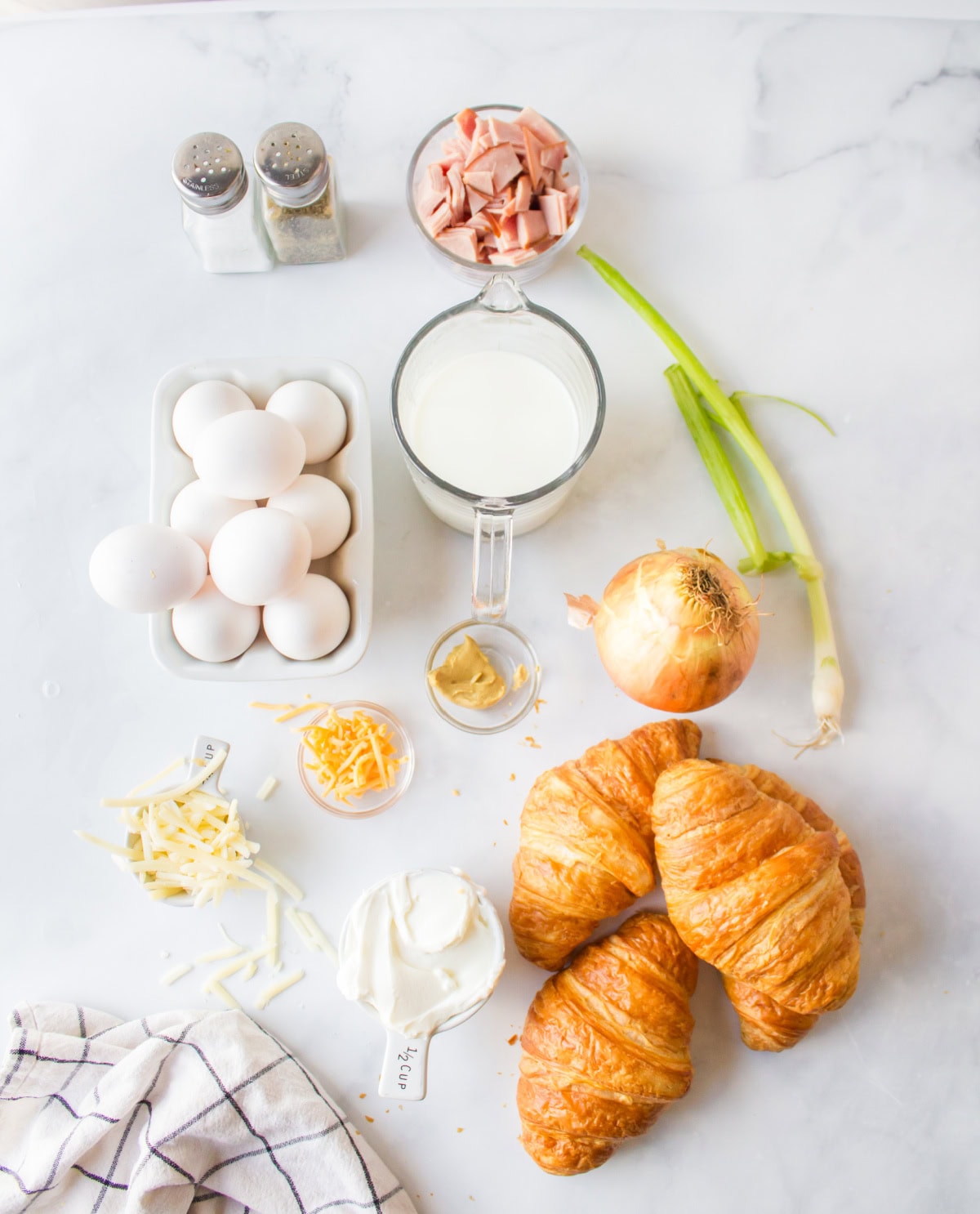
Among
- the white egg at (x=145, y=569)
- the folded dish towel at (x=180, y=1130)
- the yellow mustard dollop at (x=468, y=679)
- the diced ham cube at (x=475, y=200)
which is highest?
the diced ham cube at (x=475, y=200)

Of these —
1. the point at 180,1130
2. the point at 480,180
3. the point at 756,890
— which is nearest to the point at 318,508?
the point at 480,180

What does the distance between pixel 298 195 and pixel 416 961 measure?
109 cm

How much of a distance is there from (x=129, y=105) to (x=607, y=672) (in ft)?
4.06

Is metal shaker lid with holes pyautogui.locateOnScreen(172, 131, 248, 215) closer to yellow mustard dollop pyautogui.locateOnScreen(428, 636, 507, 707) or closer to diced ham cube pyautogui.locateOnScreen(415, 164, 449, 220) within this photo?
diced ham cube pyautogui.locateOnScreen(415, 164, 449, 220)

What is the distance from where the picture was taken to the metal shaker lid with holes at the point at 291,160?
126 cm

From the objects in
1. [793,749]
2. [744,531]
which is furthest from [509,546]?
[793,749]

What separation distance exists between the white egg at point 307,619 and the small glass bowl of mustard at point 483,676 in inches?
7.9

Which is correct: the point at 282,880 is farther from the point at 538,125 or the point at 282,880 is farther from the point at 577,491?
the point at 538,125

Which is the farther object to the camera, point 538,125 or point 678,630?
point 538,125

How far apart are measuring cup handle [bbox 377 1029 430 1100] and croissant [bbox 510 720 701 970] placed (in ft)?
0.69

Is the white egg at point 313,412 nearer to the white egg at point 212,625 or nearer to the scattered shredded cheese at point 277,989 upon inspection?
the white egg at point 212,625

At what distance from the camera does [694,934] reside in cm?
121

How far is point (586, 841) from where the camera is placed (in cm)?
124

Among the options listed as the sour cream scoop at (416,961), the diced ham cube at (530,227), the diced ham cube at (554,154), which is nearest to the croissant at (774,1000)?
the sour cream scoop at (416,961)
